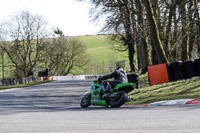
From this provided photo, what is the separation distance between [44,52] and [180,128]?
213 feet

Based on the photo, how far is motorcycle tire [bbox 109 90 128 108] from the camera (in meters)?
12.0

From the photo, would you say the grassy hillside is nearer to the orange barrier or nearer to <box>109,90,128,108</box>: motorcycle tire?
the orange barrier

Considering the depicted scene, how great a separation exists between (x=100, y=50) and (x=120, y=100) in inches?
3790

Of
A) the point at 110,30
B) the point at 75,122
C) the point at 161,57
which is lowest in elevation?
the point at 75,122

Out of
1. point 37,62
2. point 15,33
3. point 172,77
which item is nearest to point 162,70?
point 172,77

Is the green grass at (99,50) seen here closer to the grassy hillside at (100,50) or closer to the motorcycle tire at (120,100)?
the grassy hillside at (100,50)

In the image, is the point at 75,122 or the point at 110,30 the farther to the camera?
the point at 110,30

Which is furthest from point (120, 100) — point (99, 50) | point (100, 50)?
point (99, 50)

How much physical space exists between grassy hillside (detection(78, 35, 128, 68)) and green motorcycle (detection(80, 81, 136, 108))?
77.4m

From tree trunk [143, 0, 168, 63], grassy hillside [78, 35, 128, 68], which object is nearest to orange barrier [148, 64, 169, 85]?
tree trunk [143, 0, 168, 63]

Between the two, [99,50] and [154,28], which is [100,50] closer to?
[99,50]

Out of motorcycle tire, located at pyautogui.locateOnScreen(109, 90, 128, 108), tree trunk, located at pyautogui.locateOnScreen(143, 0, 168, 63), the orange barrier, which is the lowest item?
motorcycle tire, located at pyautogui.locateOnScreen(109, 90, 128, 108)

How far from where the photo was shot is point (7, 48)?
211 ft

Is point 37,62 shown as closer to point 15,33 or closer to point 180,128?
point 15,33
